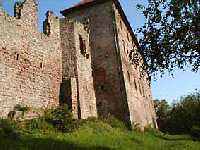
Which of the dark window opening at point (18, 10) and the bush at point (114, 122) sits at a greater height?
the dark window opening at point (18, 10)

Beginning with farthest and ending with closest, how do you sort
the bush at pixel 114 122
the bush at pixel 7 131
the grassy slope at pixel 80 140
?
the bush at pixel 114 122
the bush at pixel 7 131
the grassy slope at pixel 80 140

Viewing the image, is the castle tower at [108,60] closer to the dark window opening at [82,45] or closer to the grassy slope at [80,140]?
the dark window opening at [82,45]

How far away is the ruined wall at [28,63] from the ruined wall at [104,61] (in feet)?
14.4

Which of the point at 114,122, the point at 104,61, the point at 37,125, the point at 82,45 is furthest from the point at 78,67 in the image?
the point at 37,125

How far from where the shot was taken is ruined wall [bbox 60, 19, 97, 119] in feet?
62.4

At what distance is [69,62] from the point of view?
20.1 meters

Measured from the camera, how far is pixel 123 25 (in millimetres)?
28750

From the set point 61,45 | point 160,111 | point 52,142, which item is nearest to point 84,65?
point 61,45

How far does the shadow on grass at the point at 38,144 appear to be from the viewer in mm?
10781

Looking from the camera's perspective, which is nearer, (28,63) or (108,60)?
(28,63)

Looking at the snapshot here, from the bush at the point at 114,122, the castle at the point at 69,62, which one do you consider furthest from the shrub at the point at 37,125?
the bush at the point at 114,122

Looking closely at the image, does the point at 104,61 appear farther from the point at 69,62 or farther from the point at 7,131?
the point at 7,131

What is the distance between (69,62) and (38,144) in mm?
9168

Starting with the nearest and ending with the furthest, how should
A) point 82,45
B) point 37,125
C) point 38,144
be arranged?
point 38,144
point 37,125
point 82,45
